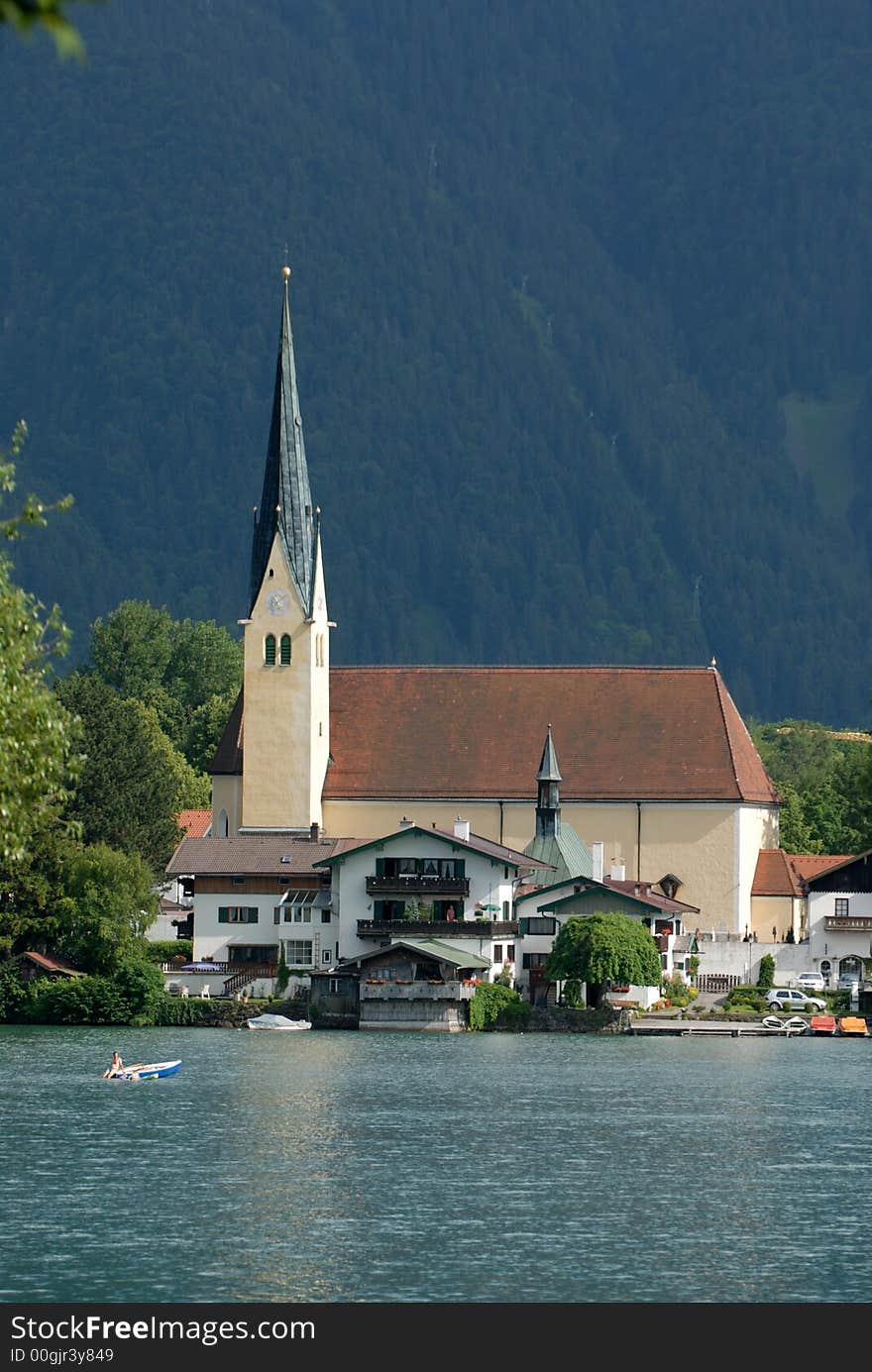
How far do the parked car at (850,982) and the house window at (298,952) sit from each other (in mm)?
18789

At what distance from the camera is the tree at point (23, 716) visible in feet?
95.7

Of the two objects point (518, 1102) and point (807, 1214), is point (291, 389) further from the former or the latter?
point (807, 1214)

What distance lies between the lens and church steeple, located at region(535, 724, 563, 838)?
99.2 metres

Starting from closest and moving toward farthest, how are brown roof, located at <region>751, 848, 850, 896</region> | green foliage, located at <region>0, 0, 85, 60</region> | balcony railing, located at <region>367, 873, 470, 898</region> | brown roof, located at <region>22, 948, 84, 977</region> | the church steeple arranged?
green foliage, located at <region>0, 0, 85, 60</region>
brown roof, located at <region>22, 948, 84, 977</region>
balcony railing, located at <region>367, 873, 470, 898</region>
the church steeple
brown roof, located at <region>751, 848, 850, 896</region>

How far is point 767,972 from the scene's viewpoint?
9356 cm

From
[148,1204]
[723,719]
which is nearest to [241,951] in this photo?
[723,719]

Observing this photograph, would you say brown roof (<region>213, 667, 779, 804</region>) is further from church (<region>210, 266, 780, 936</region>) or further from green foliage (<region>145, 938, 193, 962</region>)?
green foliage (<region>145, 938, 193, 962</region>)

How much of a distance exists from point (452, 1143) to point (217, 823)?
176 feet

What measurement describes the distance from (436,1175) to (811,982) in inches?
1861

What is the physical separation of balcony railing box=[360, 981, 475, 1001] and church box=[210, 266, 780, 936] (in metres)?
14.7

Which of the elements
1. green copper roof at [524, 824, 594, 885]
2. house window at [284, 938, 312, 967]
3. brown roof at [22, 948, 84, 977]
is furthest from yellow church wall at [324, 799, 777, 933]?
brown roof at [22, 948, 84, 977]

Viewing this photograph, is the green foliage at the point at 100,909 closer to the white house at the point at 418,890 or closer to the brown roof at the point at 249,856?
the brown roof at the point at 249,856

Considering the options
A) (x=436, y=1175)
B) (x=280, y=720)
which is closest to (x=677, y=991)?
(x=280, y=720)

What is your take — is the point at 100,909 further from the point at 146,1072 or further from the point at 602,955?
the point at 146,1072
